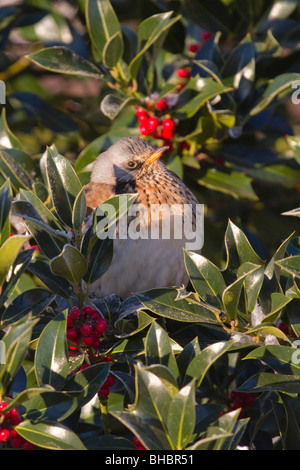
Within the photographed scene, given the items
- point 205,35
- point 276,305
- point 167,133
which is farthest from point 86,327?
point 205,35

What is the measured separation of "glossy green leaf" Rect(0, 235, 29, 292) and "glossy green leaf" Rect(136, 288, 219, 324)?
449 mm

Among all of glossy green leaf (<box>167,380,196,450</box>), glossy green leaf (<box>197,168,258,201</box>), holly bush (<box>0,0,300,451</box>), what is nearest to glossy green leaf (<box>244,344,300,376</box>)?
holly bush (<box>0,0,300,451</box>)

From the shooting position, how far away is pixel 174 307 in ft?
7.30

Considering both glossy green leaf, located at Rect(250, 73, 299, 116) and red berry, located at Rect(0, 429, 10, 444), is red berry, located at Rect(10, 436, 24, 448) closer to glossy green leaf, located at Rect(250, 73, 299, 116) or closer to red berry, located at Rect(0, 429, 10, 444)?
red berry, located at Rect(0, 429, 10, 444)

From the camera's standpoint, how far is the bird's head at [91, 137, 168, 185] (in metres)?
3.38

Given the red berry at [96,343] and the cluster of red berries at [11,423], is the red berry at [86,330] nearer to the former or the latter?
the red berry at [96,343]

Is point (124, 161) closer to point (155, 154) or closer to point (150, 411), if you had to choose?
point (155, 154)

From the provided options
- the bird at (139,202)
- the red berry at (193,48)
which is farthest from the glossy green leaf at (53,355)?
the red berry at (193,48)

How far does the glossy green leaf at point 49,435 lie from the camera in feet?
6.10

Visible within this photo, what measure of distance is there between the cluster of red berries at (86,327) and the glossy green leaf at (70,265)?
0.15m

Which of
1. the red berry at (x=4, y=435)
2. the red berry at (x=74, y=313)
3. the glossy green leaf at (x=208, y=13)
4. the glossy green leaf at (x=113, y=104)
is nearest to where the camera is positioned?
the red berry at (x=4, y=435)

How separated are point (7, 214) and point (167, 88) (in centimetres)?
151

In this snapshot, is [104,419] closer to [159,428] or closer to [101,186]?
[159,428]
